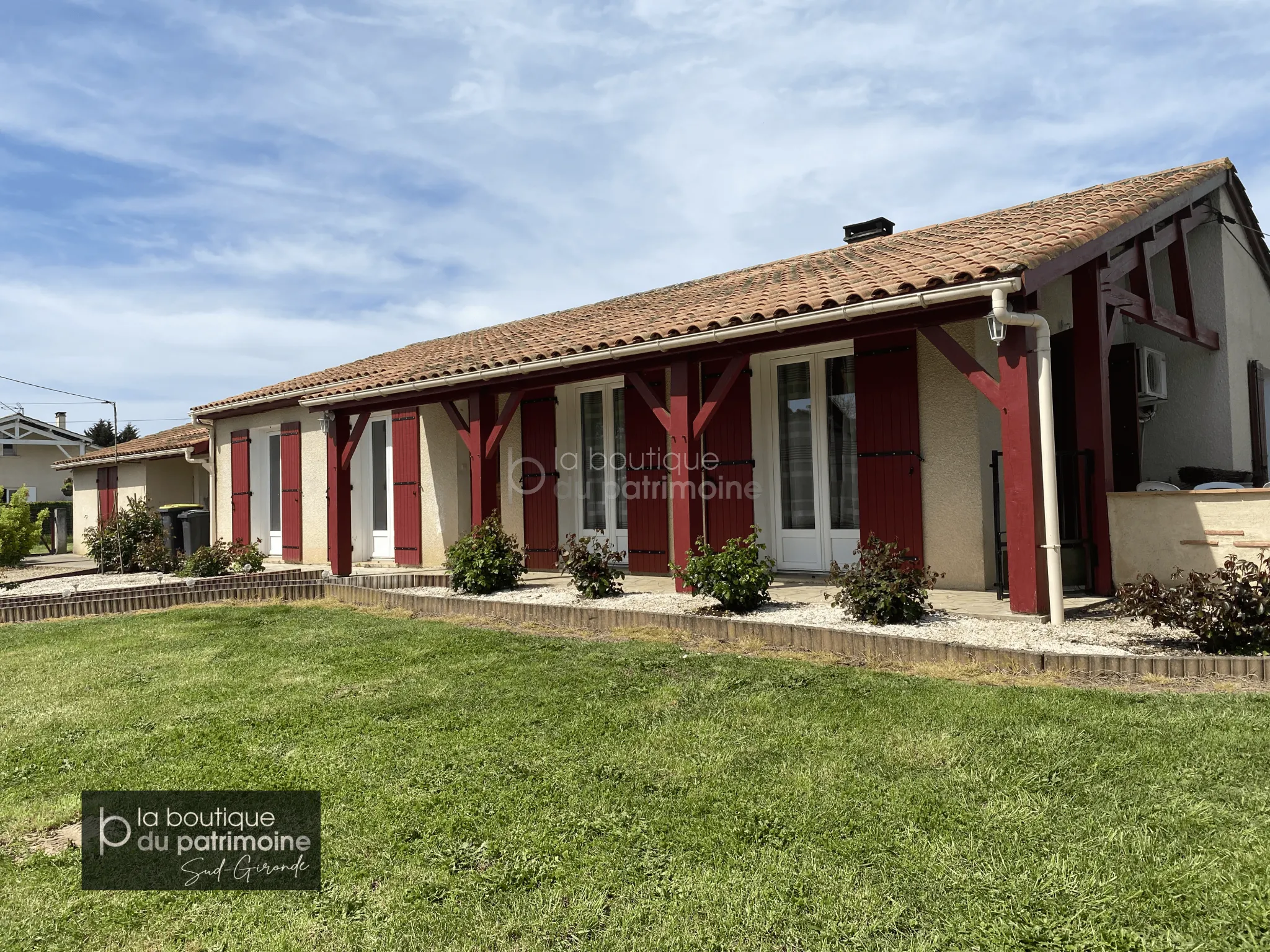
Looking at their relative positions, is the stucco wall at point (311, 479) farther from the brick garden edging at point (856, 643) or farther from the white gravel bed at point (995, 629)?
the white gravel bed at point (995, 629)

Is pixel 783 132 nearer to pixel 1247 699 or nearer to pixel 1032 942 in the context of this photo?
pixel 1247 699

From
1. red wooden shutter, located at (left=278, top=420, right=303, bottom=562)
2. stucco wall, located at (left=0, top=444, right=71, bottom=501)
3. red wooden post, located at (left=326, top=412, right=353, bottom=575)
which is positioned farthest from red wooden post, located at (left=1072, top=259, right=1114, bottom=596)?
stucco wall, located at (left=0, top=444, right=71, bottom=501)

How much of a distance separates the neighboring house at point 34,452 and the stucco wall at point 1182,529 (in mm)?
29544

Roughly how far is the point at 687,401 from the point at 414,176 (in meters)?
7.34

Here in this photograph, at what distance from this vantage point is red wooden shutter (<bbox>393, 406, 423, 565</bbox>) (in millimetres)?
11234

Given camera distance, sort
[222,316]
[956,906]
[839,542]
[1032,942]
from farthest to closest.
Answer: [222,316] < [839,542] < [956,906] < [1032,942]

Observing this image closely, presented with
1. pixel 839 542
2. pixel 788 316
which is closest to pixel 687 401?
pixel 788 316

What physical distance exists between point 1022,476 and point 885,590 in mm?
1272

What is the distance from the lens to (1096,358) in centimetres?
692

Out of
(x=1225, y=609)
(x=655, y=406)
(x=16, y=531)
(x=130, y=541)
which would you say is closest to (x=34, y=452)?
(x=16, y=531)

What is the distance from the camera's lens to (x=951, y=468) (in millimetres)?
7383

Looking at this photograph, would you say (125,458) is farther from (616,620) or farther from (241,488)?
(616,620)

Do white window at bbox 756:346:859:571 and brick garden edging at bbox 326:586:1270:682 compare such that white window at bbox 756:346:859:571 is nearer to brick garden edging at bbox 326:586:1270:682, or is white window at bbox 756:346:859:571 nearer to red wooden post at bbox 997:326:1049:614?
red wooden post at bbox 997:326:1049:614

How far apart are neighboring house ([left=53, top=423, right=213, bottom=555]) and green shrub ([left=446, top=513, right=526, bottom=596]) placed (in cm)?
1025
